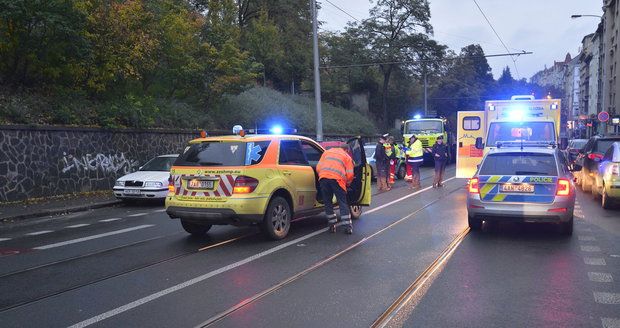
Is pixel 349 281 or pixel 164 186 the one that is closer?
pixel 349 281

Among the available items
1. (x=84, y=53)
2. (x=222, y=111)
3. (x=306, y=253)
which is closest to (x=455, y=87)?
(x=222, y=111)

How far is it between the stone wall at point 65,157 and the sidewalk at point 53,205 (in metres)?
0.35

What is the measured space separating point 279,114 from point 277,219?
21.3 meters

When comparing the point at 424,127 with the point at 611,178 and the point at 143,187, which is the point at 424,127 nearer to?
the point at 611,178

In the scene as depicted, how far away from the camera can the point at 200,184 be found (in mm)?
8016

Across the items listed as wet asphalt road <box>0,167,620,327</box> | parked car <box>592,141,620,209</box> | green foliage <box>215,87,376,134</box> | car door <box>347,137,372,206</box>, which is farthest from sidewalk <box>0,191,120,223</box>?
parked car <box>592,141,620,209</box>

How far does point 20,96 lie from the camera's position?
1523 centimetres

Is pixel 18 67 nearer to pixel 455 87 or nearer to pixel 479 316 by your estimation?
pixel 479 316

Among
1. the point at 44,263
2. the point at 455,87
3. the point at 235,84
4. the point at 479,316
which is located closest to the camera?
the point at 479,316

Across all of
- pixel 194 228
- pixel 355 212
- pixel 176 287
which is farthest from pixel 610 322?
pixel 194 228

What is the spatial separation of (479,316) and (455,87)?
6463 centimetres

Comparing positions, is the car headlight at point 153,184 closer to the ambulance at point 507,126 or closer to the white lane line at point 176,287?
the white lane line at point 176,287

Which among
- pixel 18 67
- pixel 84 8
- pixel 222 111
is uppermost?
pixel 84 8

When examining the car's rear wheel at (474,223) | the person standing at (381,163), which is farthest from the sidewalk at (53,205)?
the car's rear wheel at (474,223)
